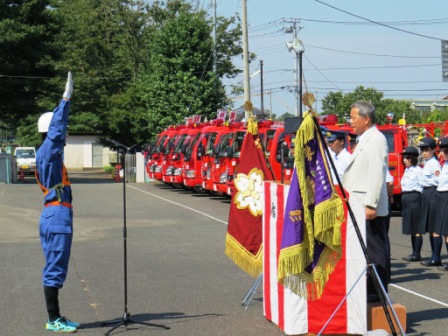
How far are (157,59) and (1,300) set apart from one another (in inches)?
1427

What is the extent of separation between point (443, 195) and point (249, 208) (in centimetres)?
417

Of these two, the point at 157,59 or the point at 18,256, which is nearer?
the point at 18,256

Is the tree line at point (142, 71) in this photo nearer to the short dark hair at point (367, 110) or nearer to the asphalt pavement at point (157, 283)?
the asphalt pavement at point (157, 283)

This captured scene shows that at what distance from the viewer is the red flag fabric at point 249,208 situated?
8.58 meters

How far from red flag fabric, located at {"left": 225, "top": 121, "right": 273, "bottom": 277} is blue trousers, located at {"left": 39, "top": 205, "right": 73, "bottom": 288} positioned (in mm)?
1953

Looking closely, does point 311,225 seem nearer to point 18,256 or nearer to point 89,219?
point 18,256

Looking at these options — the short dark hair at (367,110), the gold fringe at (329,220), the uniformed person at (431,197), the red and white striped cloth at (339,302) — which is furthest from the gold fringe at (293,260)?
the uniformed person at (431,197)

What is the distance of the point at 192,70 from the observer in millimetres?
44406

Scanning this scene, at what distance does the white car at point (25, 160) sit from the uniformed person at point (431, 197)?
36000 millimetres

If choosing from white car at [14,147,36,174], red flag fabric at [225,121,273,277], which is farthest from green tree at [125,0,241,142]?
red flag fabric at [225,121,273,277]

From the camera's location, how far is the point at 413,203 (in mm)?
12703

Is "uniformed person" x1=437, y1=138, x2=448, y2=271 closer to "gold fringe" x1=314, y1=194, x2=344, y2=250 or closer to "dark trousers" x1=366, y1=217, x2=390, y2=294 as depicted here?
"dark trousers" x1=366, y1=217, x2=390, y2=294

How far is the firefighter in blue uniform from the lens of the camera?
7.55m

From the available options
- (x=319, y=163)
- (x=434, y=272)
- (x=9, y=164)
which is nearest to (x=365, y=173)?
(x=319, y=163)
